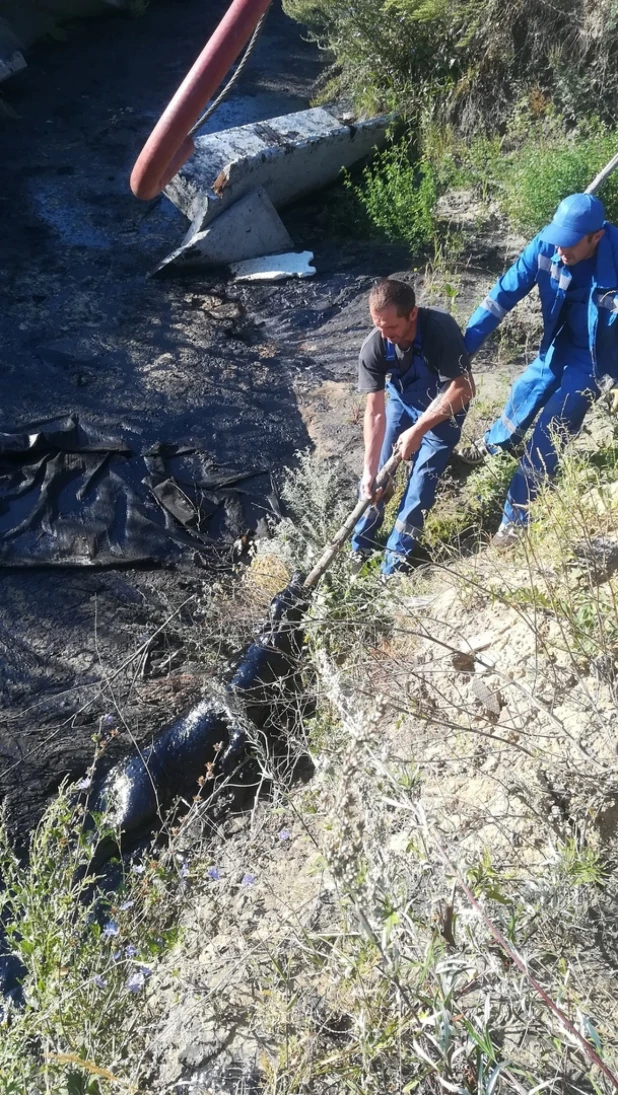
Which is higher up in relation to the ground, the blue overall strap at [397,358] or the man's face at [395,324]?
the man's face at [395,324]

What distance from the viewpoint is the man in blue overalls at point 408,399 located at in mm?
3162

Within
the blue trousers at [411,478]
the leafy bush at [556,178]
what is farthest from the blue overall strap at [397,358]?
the leafy bush at [556,178]

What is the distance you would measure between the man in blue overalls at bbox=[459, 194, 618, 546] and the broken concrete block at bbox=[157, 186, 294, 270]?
12.7 feet

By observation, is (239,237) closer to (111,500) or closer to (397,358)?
(111,500)

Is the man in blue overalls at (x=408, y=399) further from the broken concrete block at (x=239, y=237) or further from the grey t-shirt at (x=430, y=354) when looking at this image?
the broken concrete block at (x=239, y=237)

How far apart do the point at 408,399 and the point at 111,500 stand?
1.95 metres

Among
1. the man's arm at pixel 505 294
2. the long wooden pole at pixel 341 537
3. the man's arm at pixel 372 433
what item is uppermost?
the man's arm at pixel 505 294

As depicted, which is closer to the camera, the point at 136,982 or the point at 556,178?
the point at 136,982

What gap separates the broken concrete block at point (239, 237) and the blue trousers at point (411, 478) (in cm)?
365

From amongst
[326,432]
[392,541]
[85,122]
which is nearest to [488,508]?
[392,541]

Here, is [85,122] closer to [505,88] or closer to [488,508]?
[505,88]

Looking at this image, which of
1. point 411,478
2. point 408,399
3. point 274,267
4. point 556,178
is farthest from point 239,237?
point 411,478

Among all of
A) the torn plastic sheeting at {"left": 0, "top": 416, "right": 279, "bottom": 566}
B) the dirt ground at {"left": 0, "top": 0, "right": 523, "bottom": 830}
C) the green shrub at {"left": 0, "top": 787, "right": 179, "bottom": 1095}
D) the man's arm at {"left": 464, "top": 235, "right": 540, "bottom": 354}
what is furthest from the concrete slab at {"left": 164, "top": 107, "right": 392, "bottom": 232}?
the green shrub at {"left": 0, "top": 787, "right": 179, "bottom": 1095}

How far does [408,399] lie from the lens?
3.54m
